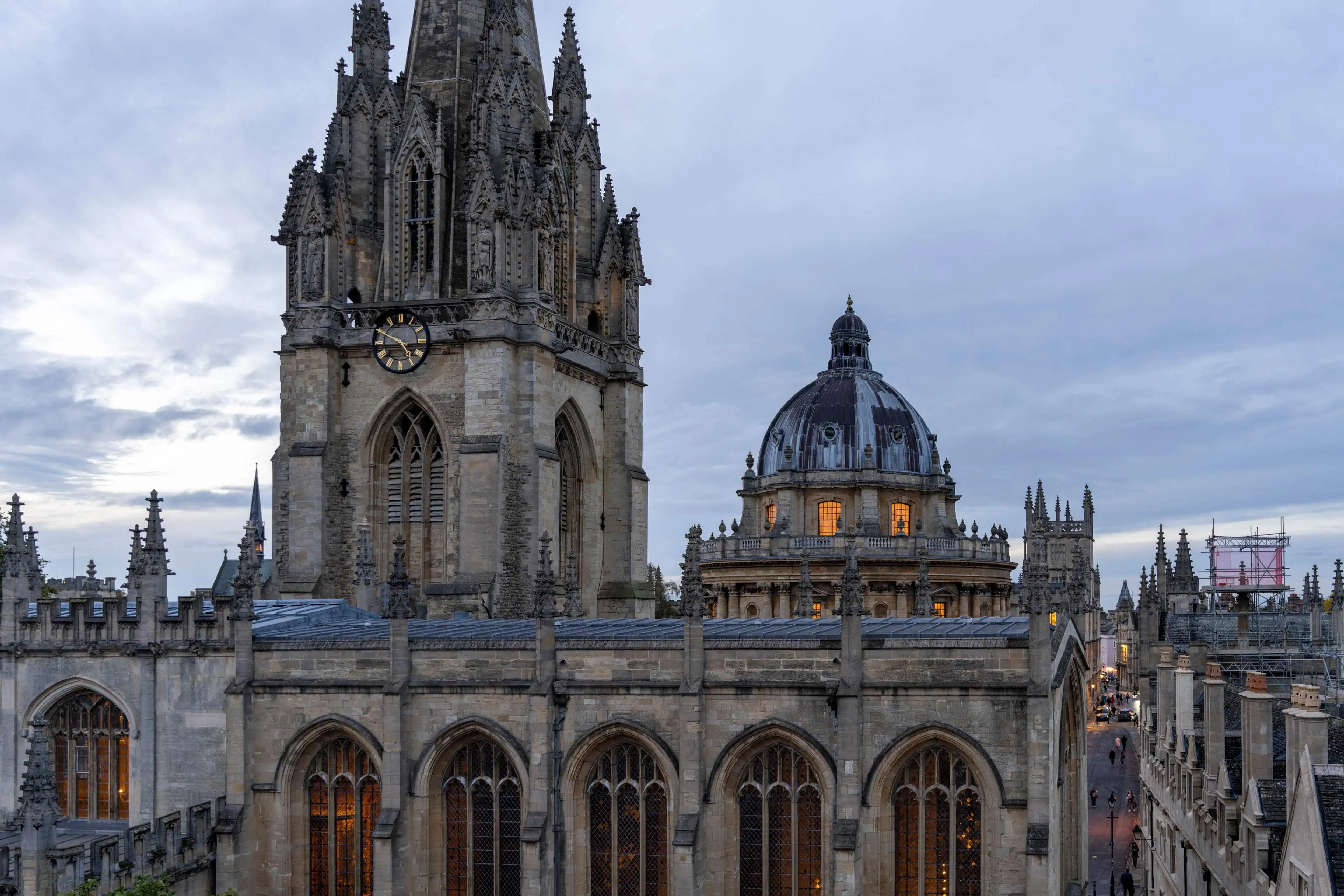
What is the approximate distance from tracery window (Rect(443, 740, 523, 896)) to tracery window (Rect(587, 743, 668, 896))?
6.63 ft

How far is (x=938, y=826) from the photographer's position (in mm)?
33156

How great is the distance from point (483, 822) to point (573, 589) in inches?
670

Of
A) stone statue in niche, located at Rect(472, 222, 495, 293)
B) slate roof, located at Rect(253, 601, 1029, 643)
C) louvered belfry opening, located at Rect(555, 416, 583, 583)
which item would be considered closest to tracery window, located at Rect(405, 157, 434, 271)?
stone statue in niche, located at Rect(472, 222, 495, 293)

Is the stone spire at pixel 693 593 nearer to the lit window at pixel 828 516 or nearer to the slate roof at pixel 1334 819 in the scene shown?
the slate roof at pixel 1334 819

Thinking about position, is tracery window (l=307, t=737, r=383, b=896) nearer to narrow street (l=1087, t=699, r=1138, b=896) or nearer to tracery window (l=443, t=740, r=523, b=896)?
tracery window (l=443, t=740, r=523, b=896)

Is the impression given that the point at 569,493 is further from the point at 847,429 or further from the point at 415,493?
the point at 847,429

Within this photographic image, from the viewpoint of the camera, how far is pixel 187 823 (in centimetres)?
3619

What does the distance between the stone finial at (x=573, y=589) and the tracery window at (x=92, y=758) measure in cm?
1567

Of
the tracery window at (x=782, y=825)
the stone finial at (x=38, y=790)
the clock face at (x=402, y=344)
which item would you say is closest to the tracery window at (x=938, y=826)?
the tracery window at (x=782, y=825)

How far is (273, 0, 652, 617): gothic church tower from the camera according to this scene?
165 ft

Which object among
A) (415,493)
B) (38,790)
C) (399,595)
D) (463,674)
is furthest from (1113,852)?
(38,790)

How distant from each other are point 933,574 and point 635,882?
5927cm

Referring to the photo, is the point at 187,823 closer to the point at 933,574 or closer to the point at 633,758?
the point at 633,758

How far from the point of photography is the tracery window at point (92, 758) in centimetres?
3891
